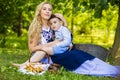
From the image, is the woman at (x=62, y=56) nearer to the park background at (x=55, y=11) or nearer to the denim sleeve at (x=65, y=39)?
the denim sleeve at (x=65, y=39)

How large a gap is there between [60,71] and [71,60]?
0.39 metres

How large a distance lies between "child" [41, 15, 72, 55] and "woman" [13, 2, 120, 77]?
89 millimetres

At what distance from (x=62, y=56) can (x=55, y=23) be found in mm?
662

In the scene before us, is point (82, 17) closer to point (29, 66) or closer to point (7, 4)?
point (7, 4)

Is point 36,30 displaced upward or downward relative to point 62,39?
upward

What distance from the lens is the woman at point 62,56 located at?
262 inches

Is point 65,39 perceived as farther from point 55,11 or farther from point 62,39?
point 55,11

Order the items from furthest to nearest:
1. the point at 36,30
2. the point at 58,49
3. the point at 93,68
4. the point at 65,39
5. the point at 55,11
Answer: the point at 55,11 < the point at 36,30 < the point at 65,39 < the point at 58,49 < the point at 93,68

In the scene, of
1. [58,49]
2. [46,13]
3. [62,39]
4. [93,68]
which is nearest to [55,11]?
[46,13]

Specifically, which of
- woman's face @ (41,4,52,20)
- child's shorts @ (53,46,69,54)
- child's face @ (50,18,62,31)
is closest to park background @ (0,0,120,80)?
child's shorts @ (53,46,69,54)

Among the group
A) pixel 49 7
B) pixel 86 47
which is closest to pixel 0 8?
pixel 86 47

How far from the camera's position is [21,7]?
14.9 metres

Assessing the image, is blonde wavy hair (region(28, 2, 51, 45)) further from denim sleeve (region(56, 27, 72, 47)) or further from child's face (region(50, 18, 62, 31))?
denim sleeve (region(56, 27, 72, 47))

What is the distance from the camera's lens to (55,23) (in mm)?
7078
